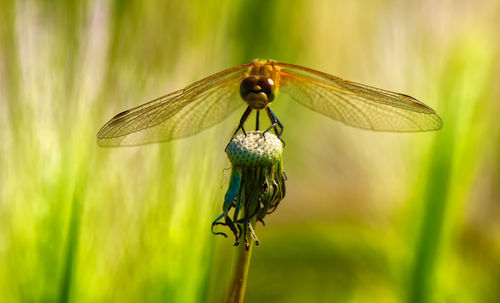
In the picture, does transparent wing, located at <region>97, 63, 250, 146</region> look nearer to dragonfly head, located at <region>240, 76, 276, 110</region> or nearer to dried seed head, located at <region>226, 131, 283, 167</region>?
dragonfly head, located at <region>240, 76, 276, 110</region>

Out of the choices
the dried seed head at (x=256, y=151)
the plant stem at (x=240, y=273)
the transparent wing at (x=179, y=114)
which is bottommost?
the plant stem at (x=240, y=273)

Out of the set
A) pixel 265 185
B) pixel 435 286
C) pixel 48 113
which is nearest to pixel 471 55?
pixel 435 286

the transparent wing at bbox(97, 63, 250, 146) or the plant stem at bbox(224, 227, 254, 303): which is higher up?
the transparent wing at bbox(97, 63, 250, 146)

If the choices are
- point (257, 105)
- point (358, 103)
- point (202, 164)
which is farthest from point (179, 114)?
point (358, 103)

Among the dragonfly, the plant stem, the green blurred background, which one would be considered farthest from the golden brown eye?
the plant stem

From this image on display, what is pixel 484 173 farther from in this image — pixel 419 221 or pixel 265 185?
pixel 265 185

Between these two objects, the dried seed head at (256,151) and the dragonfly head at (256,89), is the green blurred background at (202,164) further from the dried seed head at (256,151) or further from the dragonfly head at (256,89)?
the dried seed head at (256,151)

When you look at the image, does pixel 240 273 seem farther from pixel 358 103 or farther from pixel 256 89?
pixel 358 103

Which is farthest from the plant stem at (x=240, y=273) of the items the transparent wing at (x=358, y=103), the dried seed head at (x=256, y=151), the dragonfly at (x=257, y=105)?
the transparent wing at (x=358, y=103)
